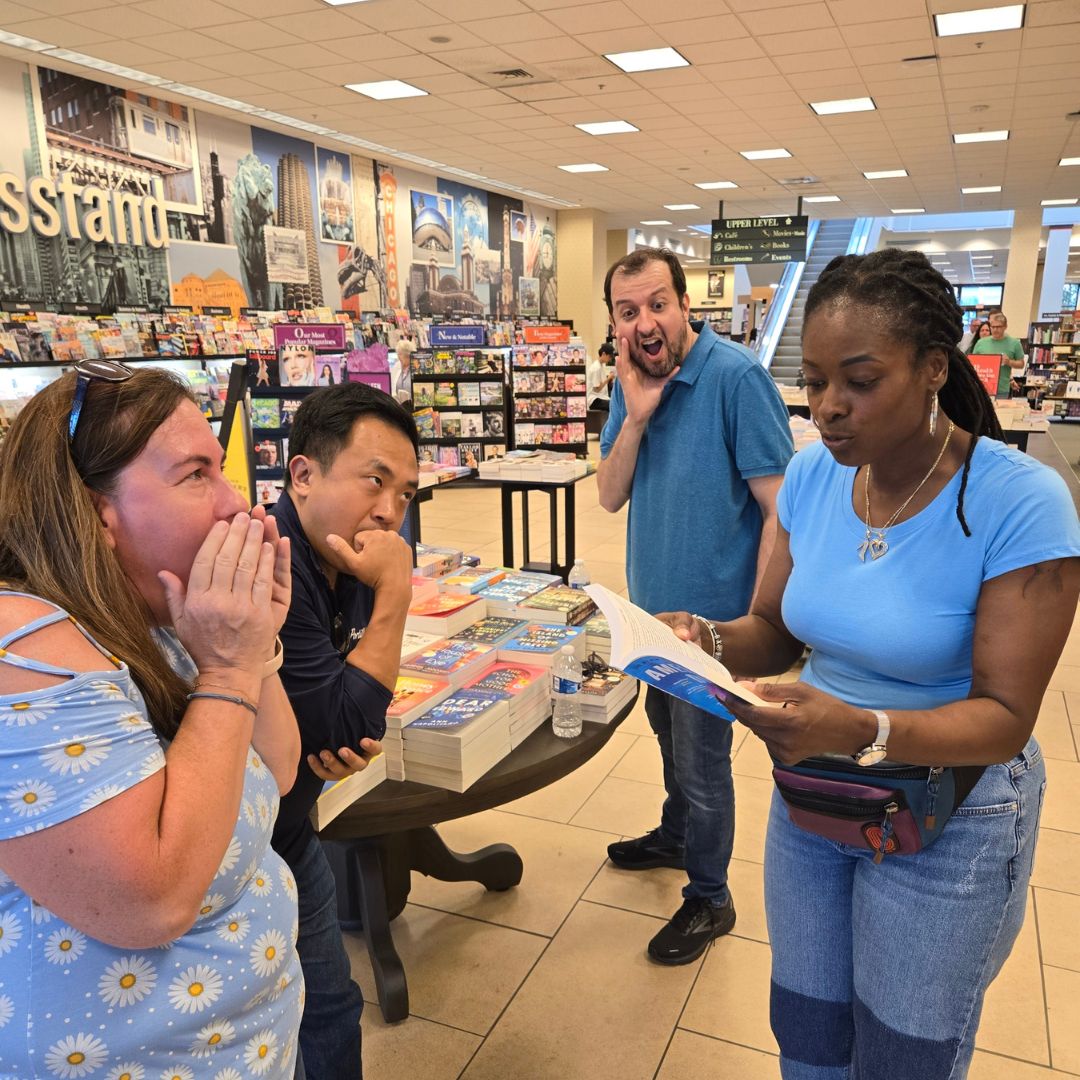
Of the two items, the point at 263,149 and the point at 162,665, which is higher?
the point at 263,149

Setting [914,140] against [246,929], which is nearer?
A: [246,929]

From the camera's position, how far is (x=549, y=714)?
192cm

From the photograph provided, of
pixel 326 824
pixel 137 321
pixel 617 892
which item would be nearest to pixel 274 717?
pixel 326 824

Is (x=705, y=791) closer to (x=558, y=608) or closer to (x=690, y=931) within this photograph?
(x=690, y=931)

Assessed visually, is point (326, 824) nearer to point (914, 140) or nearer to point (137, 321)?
point (137, 321)

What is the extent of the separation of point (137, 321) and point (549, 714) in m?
6.31

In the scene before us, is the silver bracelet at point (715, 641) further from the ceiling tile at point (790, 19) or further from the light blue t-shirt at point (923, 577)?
the ceiling tile at point (790, 19)

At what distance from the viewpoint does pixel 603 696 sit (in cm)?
190

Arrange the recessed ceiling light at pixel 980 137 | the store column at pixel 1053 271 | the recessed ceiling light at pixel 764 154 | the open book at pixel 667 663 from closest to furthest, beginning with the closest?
the open book at pixel 667 663
the recessed ceiling light at pixel 980 137
the recessed ceiling light at pixel 764 154
the store column at pixel 1053 271

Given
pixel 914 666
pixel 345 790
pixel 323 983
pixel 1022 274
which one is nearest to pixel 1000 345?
pixel 1022 274

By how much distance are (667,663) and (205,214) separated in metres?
9.54

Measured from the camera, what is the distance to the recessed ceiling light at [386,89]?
7.85 metres

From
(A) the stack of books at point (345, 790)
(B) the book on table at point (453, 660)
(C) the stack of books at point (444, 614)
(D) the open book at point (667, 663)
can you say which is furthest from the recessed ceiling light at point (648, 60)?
(D) the open book at point (667, 663)

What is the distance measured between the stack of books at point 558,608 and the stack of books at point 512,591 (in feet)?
0.09
